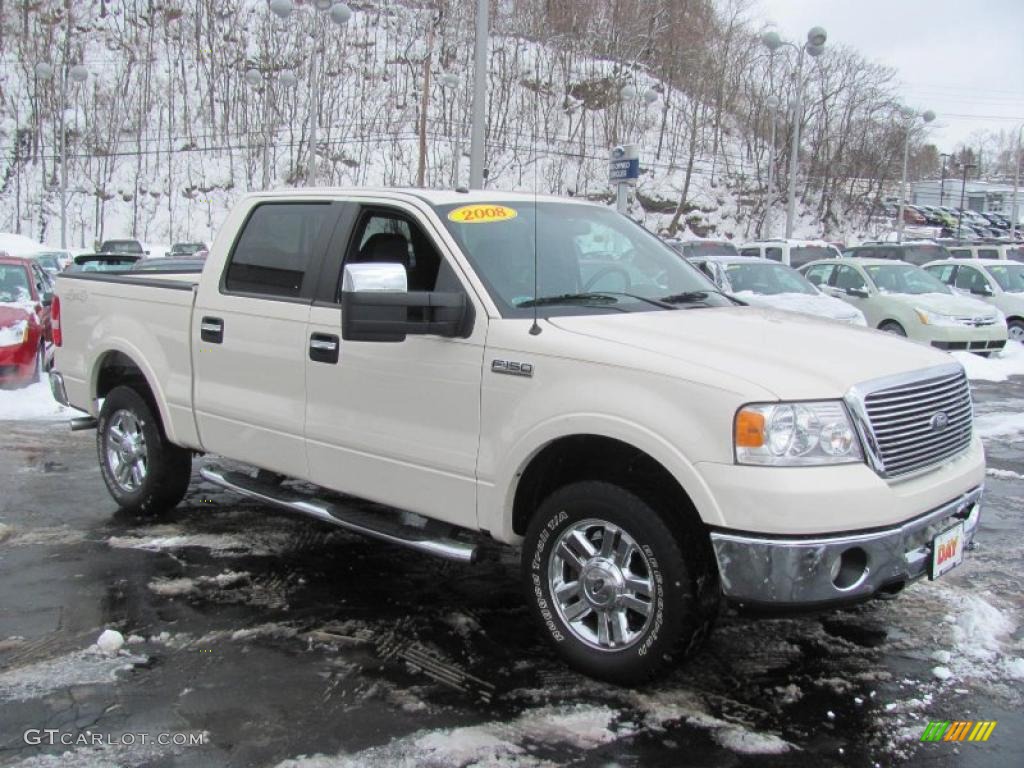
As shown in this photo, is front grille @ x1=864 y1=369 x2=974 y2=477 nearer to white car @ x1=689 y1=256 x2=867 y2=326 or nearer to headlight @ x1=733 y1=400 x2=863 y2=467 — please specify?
headlight @ x1=733 y1=400 x2=863 y2=467

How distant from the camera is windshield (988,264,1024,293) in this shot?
60.7 ft

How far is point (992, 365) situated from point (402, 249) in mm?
13101

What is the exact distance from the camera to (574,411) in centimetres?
358

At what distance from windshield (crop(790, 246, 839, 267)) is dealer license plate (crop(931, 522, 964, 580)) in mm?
18953

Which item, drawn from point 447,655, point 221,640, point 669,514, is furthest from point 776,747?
point 221,640

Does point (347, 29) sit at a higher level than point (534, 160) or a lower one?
higher

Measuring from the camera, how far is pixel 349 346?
444 centimetres

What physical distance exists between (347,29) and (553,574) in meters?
52.0

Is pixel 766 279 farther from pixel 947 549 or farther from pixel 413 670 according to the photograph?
pixel 413 670

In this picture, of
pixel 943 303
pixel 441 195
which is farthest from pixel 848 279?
pixel 441 195

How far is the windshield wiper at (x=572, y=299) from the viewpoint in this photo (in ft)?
13.5

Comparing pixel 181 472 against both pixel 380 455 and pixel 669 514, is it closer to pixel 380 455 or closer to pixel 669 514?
pixel 380 455

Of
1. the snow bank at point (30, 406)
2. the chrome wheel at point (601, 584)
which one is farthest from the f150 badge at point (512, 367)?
the snow bank at point (30, 406)

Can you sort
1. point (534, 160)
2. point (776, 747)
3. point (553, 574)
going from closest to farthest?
point (776, 747)
point (553, 574)
point (534, 160)
